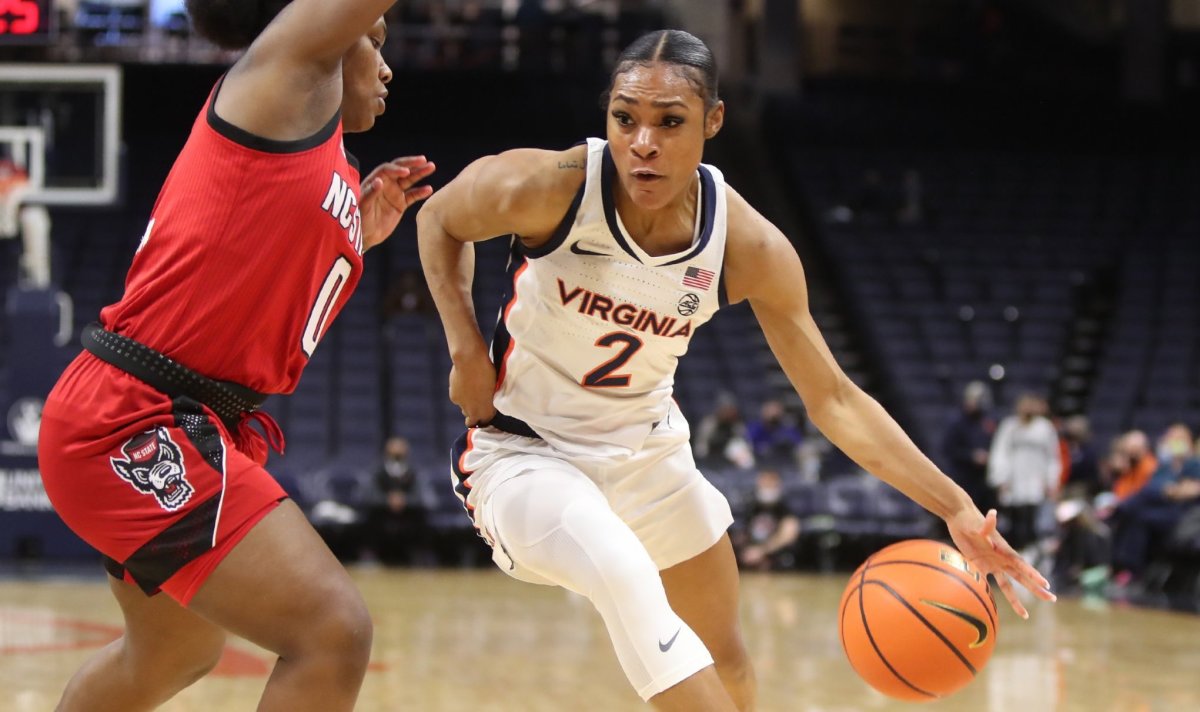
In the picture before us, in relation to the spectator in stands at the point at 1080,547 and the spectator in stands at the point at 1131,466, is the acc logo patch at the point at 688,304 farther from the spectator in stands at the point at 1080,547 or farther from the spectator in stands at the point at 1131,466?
the spectator in stands at the point at 1131,466

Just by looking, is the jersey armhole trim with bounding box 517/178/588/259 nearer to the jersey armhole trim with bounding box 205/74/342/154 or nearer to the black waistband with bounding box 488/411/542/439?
the black waistband with bounding box 488/411/542/439

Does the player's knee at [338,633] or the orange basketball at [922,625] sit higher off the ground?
the player's knee at [338,633]

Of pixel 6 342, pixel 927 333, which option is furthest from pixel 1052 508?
pixel 6 342

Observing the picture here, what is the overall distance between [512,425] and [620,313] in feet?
1.49

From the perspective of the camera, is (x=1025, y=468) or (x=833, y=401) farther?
(x=1025, y=468)

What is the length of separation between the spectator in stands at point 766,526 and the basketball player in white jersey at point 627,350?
345 inches

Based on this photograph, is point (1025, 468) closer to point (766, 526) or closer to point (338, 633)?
point (766, 526)

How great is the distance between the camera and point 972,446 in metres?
13.5

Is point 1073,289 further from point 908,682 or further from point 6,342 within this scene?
point 908,682

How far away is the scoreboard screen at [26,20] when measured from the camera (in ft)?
28.3

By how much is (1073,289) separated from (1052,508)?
5.50m

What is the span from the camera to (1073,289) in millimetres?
17656

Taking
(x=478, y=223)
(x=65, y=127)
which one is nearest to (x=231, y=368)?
(x=478, y=223)

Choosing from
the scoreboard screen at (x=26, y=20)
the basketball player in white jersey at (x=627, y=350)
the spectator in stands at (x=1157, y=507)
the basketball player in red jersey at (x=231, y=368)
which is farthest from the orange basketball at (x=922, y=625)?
the spectator in stands at (x=1157, y=507)
